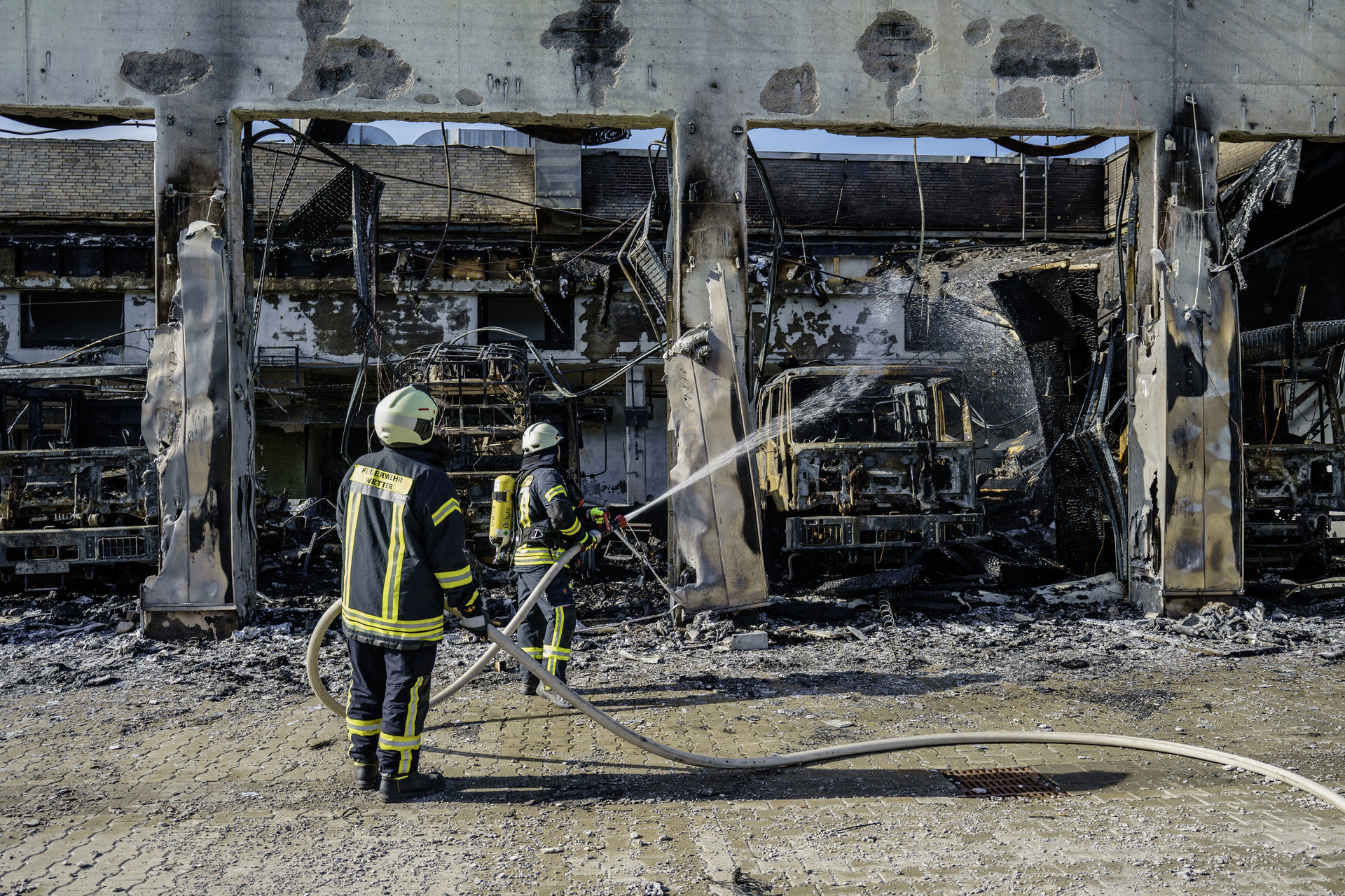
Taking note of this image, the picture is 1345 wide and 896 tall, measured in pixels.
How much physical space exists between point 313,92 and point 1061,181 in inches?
696

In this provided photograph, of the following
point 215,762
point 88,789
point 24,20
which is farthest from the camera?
point 24,20

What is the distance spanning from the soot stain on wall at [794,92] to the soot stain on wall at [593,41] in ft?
4.22

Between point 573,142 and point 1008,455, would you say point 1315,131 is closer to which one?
point 1008,455

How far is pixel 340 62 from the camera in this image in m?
7.37

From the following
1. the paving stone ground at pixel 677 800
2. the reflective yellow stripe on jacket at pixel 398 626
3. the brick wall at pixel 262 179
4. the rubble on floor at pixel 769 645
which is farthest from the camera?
the brick wall at pixel 262 179

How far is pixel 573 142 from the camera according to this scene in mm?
8836

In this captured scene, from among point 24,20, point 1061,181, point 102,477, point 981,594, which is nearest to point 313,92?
point 24,20

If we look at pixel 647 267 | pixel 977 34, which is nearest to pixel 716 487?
pixel 647 267

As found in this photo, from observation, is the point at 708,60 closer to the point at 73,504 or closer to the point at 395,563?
the point at 395,563

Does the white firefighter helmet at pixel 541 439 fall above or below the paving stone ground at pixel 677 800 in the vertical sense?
above

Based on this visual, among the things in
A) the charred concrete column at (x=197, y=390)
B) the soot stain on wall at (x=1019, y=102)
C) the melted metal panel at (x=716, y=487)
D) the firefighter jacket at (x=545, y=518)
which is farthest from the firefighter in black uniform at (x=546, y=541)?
the soot stain on wall at (x=1019, y=102)

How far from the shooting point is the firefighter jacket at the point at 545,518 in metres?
5.16

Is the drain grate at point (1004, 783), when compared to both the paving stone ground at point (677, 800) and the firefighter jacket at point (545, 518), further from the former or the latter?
the firefighter jacket at point (545, 518)

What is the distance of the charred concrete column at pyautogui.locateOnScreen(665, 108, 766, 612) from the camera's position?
738 cm
